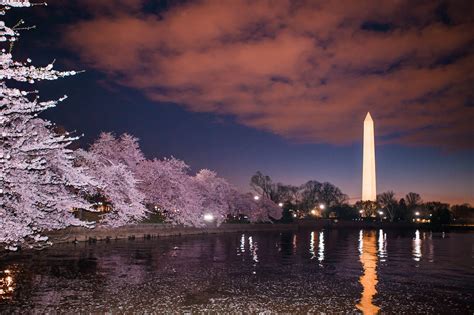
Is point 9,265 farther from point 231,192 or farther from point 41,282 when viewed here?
point 231,192

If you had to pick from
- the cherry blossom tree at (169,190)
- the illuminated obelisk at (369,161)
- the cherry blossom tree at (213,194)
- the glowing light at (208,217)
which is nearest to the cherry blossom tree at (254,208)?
the cherry blossom tree at (213,194)

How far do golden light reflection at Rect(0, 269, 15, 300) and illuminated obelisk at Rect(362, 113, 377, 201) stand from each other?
90246 millimetres

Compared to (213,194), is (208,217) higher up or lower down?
lower down

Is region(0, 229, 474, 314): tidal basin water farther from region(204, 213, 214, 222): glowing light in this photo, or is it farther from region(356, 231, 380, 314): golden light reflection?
region(204, 213, 214, 222): glowing light

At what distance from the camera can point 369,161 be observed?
101 metres

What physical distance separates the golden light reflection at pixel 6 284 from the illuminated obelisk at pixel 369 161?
→ 90.2 meters

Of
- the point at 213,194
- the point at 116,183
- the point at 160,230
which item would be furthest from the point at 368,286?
the point at 213,194

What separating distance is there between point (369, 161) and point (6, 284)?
3676 inches

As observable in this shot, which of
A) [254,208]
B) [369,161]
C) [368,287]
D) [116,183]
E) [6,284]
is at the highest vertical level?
[369,161]

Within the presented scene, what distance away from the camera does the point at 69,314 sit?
1234 centimetres

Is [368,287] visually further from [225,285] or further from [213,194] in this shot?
[213,194]

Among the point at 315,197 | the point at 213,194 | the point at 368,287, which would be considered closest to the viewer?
the point at 368,287

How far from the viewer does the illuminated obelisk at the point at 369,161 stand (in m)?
99.7

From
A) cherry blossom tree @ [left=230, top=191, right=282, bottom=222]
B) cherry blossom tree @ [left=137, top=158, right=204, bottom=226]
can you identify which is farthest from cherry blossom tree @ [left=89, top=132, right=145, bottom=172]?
cherry blossom tree @ [left=230, top=191, right=282, bottom=222]
